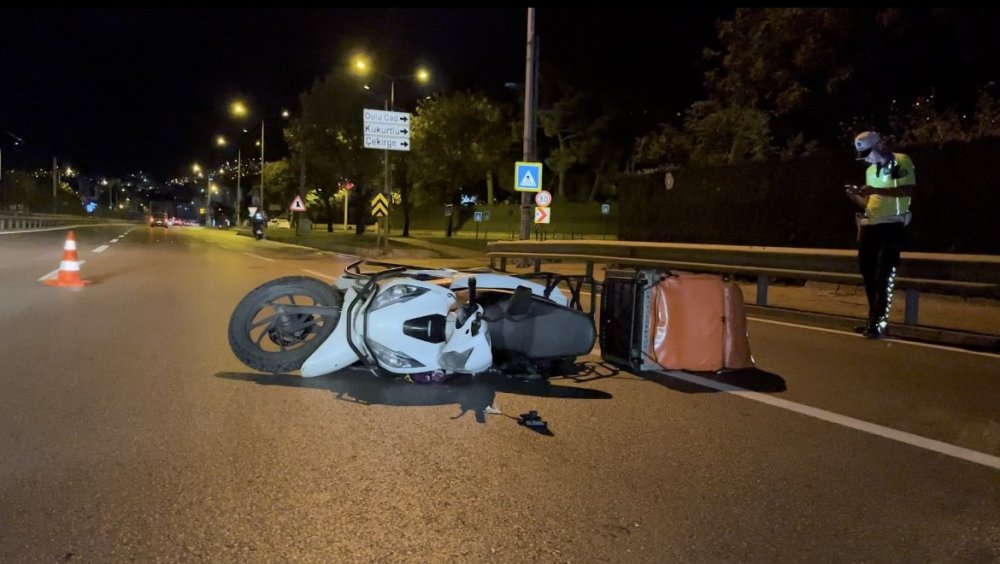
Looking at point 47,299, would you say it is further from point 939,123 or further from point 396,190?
point 396,190

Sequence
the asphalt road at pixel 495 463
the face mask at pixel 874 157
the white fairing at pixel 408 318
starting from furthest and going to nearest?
the face mask at pixel 874 157 < the white fairing at pixel 408 318 < the asphalt road at pixel 495 463

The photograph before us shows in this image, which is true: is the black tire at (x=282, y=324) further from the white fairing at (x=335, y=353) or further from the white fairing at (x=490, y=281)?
the white fairing at (x=490, y=281)

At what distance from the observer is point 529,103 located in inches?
867

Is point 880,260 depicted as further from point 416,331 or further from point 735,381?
point 416,331

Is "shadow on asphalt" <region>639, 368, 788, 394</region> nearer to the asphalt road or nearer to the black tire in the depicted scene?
the asphalt road

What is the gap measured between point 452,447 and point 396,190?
47113 millimetres

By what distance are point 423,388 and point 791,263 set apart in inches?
287

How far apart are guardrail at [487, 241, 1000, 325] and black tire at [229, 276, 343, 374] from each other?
2.50 meters

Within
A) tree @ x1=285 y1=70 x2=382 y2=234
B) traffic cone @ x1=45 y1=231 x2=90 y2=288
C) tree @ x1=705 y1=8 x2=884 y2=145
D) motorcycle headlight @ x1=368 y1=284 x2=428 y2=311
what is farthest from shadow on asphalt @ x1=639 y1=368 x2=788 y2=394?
tree @ x1=285 y1=70 x2=382 y2=234

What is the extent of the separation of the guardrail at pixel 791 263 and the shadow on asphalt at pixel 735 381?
1.03 m

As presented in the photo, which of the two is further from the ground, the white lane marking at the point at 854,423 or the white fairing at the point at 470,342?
the white fairing at the point at 470,342

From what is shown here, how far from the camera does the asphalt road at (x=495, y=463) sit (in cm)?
393

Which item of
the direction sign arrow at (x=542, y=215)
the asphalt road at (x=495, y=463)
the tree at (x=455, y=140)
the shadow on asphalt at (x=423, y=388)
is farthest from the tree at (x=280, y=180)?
the shadow on asphalt at (x=423, y=388)

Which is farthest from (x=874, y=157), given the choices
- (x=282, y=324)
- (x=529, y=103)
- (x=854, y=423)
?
(x=529, y=103)
